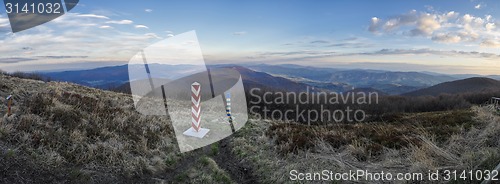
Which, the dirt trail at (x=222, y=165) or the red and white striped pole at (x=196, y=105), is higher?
the red and white striped pole at (x=196, y=105)

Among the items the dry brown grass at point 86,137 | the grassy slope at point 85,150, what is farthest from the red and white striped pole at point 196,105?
the grassy slope at point 85,150

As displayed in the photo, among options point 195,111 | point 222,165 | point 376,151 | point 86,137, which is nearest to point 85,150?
point 86,137

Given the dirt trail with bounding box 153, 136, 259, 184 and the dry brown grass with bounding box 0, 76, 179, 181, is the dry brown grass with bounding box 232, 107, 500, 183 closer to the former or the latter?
the dirt trail with bounding box 153, 136, 259, 184

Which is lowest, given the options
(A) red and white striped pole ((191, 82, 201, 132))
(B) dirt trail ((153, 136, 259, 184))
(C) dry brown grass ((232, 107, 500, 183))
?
(B) dirt trail ((153, 136, 259, 184))

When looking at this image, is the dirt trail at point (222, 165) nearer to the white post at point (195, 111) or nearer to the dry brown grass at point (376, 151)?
the dry brown grass at point (376, 151)

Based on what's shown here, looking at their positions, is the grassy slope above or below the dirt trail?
above

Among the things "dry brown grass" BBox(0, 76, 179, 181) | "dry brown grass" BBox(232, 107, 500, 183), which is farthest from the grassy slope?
"dry brown grass" BBox(232, 107, 500, 183)

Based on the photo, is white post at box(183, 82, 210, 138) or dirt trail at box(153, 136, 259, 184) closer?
dirt trail at box(153, 136, 259, 184)

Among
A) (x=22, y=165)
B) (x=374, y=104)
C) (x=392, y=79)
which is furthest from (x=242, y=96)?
(x=392, y=79)

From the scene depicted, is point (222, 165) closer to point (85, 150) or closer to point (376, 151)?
point (85, 150)

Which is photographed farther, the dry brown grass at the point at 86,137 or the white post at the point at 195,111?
the white post at the point at 195,111

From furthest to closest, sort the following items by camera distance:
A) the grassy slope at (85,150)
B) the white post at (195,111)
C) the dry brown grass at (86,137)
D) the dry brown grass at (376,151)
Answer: the white post at (195,111), the dry brown grass at (86,137), the grassy slope at (85,150), the dry brown grass at (376,151)
